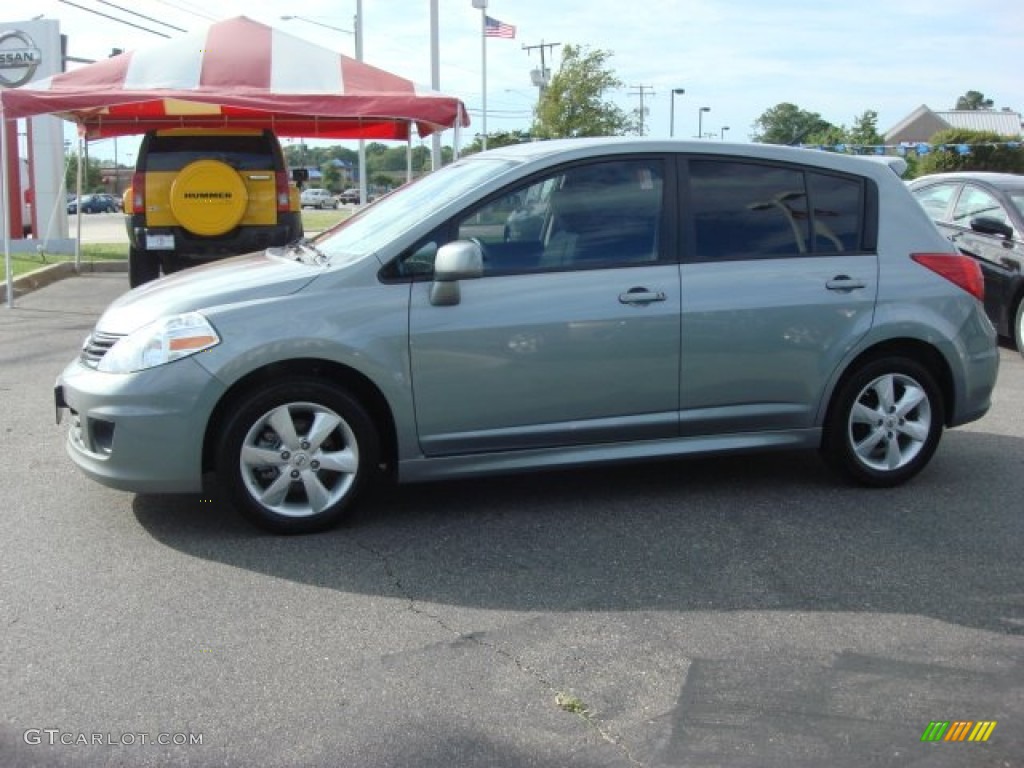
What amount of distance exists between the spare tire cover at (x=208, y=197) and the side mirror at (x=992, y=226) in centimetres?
759

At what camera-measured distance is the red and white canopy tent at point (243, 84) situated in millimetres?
11016

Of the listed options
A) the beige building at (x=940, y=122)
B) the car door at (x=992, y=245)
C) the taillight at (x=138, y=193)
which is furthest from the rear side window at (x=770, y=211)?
the beige building at (x=940, y=122)

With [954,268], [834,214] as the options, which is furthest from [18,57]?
[954,268]

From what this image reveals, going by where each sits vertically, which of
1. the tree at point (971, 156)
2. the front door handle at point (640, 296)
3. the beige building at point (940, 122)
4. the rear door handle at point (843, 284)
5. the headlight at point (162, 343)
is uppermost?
the beige building at point (940, 122)

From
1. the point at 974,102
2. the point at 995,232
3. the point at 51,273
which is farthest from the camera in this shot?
the point at 974,102

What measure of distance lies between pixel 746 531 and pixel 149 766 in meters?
2.87

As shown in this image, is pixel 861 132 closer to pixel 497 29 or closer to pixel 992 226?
pixel 497 29

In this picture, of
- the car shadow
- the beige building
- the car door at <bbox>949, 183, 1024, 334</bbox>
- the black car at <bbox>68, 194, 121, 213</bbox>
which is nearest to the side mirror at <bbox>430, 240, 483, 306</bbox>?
the car shadow

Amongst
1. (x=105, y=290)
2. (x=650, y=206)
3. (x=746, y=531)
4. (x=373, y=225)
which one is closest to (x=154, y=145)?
(x=105, y=290)

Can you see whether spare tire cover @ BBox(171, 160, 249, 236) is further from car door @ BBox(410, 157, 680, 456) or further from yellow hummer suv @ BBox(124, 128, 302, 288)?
car door @ BBox(410, 157, 680, 456)

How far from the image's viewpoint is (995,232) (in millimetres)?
9797

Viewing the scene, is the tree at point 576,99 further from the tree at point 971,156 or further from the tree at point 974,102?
the tree at point 974,102

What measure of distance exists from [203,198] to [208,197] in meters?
0.05

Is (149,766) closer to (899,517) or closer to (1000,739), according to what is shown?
(1000,739)
